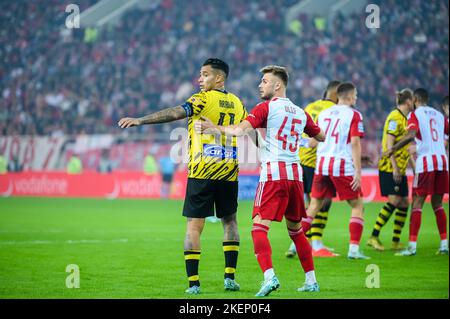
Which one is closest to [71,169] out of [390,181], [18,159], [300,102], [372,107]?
[18,159]

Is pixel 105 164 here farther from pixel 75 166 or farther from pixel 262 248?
pixel 262 248

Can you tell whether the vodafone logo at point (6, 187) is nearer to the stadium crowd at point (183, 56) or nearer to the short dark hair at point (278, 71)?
the stadium crowd at point (183, 56)

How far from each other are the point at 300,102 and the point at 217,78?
20.5 meters

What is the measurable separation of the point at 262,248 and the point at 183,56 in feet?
80.5

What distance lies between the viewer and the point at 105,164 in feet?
82.0

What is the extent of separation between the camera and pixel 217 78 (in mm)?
7820

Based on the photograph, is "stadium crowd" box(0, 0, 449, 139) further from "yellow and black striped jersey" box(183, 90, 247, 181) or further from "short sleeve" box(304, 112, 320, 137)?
"yellow and black striped jersey" box(183, 90, 247, 181)

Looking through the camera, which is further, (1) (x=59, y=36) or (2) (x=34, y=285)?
(1) (x=59, y=36)

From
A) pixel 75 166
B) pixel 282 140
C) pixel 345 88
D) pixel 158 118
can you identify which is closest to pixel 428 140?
pixel 345 88

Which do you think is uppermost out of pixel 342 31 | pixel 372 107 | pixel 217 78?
pixel 342 31

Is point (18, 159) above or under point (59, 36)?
under

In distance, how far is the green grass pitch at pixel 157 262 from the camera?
7770mm

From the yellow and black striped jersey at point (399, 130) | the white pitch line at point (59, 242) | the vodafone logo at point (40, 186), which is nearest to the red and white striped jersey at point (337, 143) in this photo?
the yellow and black striped jersey at point (399, 130)

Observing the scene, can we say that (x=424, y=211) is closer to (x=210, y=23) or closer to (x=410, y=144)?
(x=410, y=144)
